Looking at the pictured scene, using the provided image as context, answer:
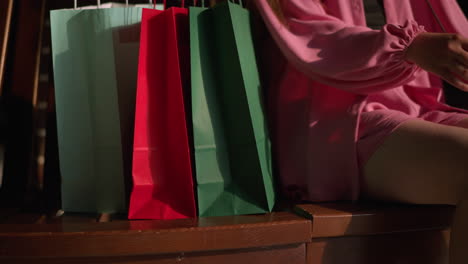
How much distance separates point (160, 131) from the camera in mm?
684

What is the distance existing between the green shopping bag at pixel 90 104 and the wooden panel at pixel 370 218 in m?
0.31

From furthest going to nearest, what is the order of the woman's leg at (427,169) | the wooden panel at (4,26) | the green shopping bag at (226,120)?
the wooden panel at (4,26)
the green shopping bag at (226,120)
the woman's leg at (427,169)

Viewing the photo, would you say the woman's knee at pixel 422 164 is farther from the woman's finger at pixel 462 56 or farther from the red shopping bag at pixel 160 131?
the red shopping bag at pixel 160 131

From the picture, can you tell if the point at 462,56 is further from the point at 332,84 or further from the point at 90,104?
the point at 90,104

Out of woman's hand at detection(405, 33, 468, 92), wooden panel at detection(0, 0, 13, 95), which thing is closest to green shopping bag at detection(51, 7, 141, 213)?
wooden panel at detection(0, 0, 13, 95)

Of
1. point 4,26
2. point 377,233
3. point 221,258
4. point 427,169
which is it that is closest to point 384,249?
point 377,233

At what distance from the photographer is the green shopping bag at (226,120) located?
683 millimetres

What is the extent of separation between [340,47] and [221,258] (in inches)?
14.4

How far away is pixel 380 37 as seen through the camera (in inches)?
25.3

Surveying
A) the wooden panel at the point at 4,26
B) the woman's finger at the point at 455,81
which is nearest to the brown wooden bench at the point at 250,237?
the woman's finger at the point at 455,81

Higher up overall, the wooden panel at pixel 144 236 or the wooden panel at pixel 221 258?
the wooden panel at pixel 144 236

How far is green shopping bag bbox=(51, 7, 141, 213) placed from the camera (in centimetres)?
71

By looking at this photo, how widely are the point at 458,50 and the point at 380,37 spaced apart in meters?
0.11

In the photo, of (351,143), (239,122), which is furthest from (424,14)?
(239,122)
